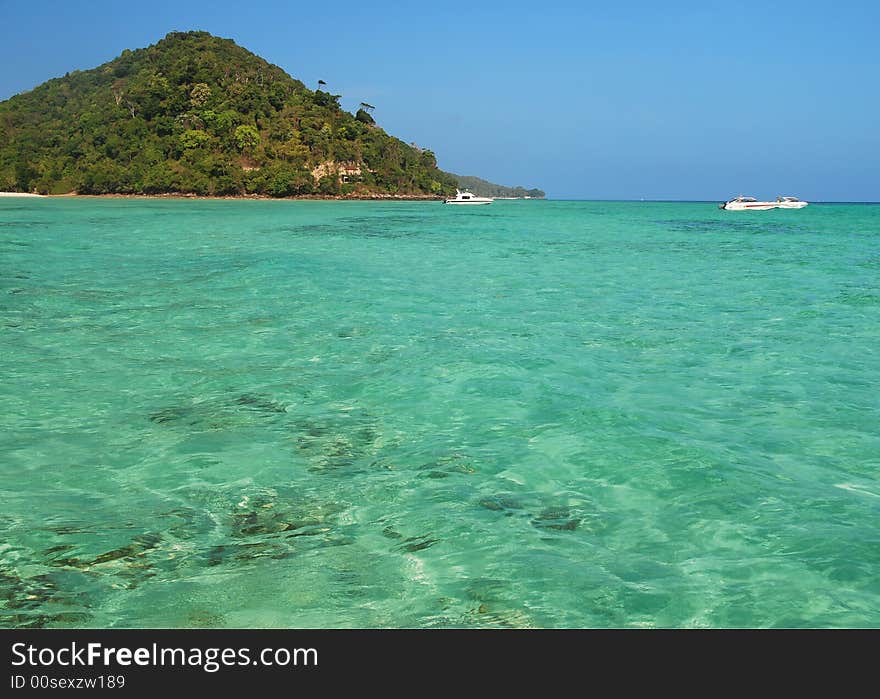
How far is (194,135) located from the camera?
134250 mm

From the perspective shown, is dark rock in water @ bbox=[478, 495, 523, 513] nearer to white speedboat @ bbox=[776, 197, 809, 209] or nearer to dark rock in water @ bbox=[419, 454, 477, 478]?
dark rock in water @ bbox=[419, 454, 477, 478]

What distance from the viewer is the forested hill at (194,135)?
127500 mm

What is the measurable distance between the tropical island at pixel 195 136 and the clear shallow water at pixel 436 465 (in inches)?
4816

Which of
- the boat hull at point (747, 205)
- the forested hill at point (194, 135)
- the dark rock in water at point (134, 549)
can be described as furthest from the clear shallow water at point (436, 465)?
the forested hill at point (194, 135)

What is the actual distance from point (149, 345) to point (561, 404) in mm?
6883

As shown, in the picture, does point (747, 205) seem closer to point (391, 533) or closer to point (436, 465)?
point (436, 465)

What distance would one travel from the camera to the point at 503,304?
16.9 meters

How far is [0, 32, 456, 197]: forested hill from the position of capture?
12750 centimetres

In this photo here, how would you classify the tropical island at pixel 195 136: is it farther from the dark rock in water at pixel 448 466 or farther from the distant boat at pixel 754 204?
the dark rock in water at pixel 448 466

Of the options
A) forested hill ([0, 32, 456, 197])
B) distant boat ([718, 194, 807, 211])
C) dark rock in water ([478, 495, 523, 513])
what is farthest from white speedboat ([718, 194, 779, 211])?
dark rock in water ([478, 495, 523, 513])

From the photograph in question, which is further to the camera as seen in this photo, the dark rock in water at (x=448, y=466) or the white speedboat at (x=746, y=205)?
the white speedboat at (x=746, y=205)

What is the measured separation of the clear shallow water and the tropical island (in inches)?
4816

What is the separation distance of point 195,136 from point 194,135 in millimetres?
342
